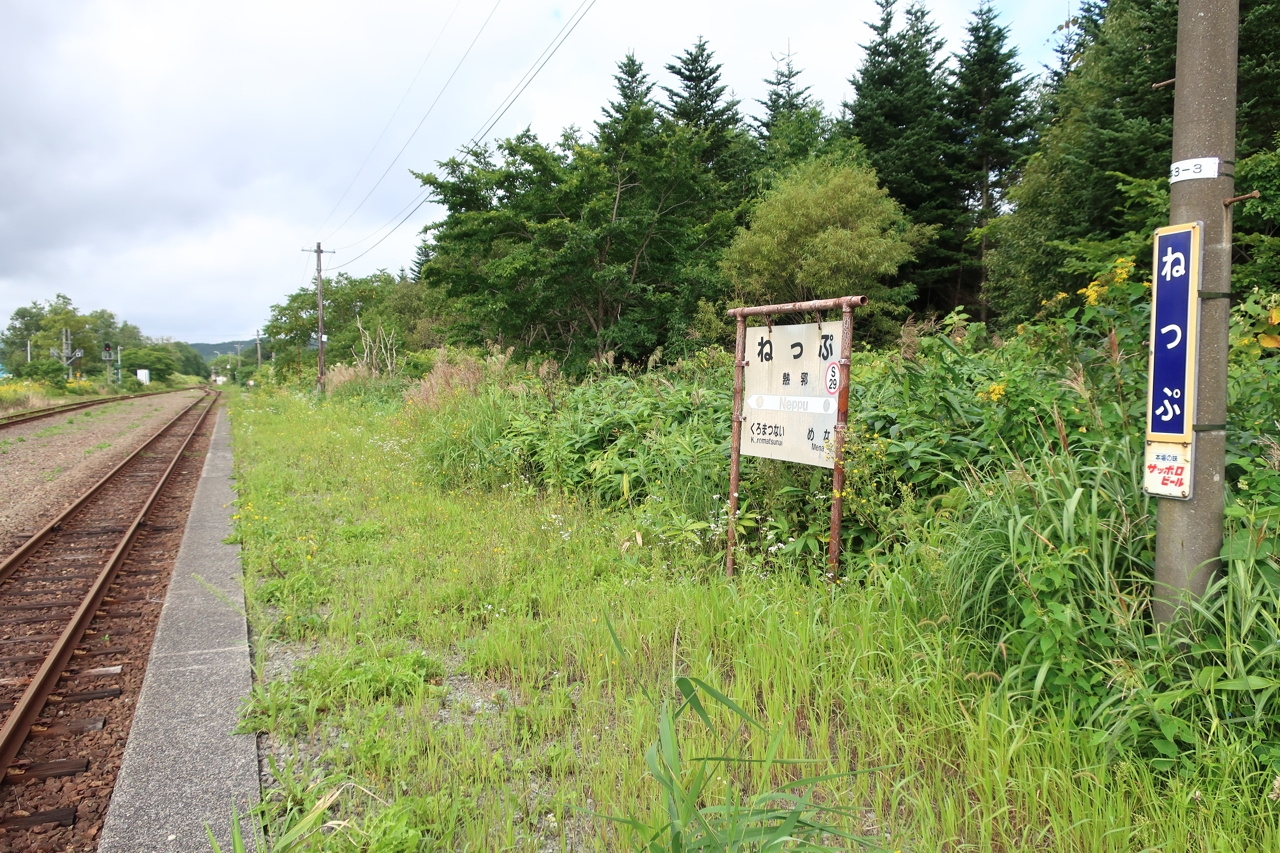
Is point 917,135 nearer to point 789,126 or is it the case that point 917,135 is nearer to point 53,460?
point 789,126

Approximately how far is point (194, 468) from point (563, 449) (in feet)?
29.1

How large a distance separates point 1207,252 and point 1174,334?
27cm

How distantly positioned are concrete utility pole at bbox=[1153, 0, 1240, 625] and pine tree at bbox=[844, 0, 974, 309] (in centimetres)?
2859

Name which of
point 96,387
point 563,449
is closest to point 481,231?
point 563,449

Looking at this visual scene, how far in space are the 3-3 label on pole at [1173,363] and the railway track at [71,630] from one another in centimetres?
408

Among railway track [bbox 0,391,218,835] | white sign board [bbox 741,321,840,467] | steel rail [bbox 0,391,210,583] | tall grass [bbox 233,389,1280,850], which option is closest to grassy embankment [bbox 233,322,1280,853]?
tall grass [bbox 233,389,1280,850]

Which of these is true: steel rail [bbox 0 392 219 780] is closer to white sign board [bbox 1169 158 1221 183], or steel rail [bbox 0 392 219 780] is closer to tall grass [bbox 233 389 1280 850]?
tall grass [bbox 233 389 1280 850]

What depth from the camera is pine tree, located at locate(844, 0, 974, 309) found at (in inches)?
1140

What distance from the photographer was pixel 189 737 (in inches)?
113

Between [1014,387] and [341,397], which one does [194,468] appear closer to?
[341,397]

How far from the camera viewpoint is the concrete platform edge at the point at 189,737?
91.7 inches

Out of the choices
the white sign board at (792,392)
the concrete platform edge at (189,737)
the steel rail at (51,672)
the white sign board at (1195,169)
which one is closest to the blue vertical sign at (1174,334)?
the white sign board at (1195,169)

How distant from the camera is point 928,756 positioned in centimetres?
238

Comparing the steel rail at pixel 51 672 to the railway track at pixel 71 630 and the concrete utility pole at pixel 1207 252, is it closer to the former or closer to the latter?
the railway track at pixel 71 630
